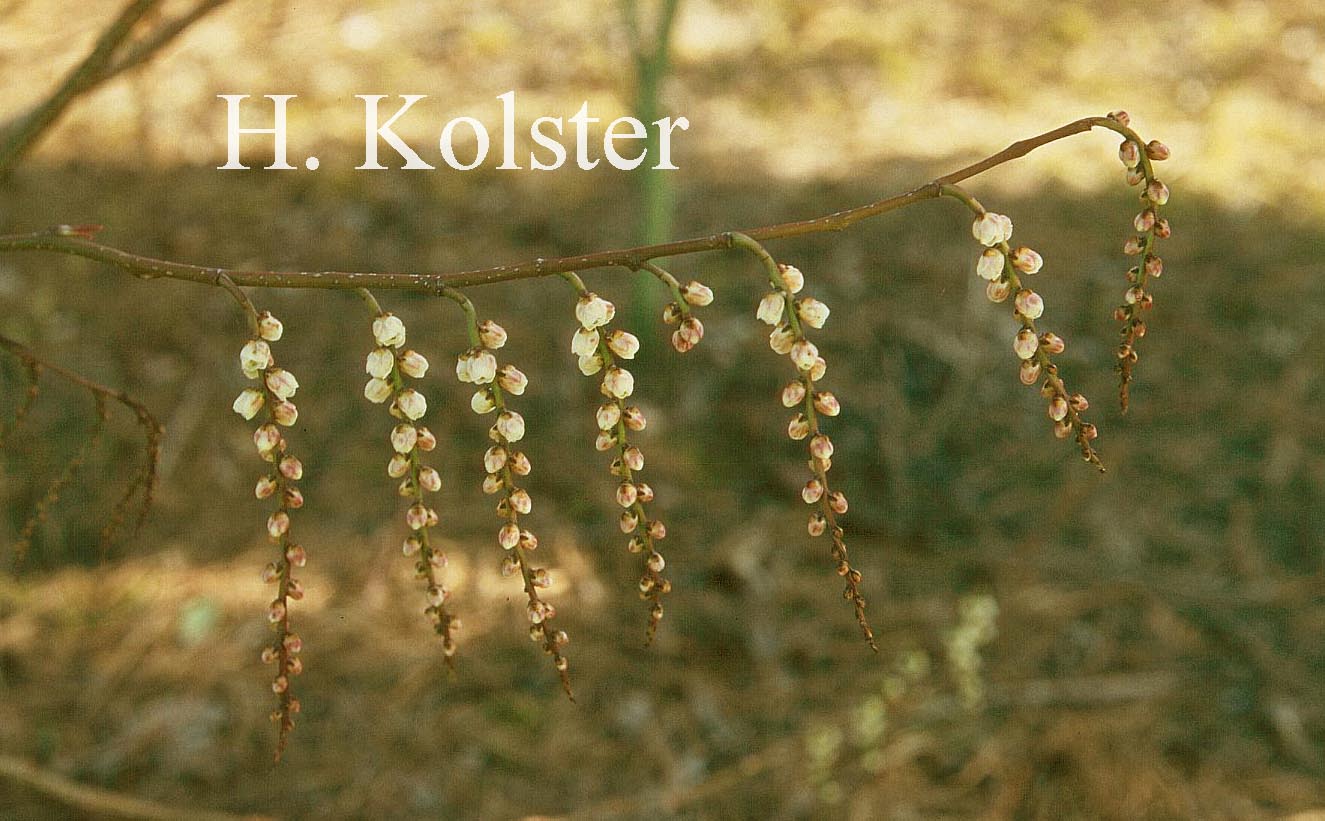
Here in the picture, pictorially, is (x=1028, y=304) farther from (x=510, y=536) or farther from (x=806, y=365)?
(x=510, y=536)

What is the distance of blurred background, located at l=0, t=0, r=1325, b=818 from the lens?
2564 millimetres

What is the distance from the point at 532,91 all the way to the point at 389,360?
12.2 ft

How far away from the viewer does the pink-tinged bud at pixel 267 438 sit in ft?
3.00

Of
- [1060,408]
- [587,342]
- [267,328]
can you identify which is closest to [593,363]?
[587,342]

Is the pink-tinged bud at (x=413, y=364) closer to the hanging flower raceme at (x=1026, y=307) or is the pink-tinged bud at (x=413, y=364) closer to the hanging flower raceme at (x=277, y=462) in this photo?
the hanging flower raceme at (x=277, y=462)

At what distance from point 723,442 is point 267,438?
245 centimetres

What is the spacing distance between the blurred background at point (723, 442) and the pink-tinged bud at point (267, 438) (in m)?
1.13

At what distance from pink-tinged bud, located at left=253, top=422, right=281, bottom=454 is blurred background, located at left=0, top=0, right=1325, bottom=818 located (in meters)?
1.13

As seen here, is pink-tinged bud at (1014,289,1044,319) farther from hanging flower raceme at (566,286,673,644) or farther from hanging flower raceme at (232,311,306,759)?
hanging flower raceme at (232,311,306,759)

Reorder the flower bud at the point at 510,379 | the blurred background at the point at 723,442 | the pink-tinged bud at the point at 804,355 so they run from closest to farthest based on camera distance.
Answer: the pink-tinged bud at the point at 804,355 → the flower bud at the point at 510,379 → the blurred background at the point at 723,442

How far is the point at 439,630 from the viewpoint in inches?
38.4

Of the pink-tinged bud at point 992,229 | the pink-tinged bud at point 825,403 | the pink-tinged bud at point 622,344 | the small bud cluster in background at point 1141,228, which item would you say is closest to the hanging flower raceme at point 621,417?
the pink-tinged bud at point 622,344

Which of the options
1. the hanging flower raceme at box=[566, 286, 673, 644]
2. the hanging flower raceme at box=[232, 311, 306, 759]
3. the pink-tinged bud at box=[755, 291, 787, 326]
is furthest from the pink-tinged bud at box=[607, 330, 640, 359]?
the hanging flower raceme at box=[232, 311, 306, 759]

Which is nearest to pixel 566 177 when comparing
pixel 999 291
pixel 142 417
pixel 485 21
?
pixel 485 21
